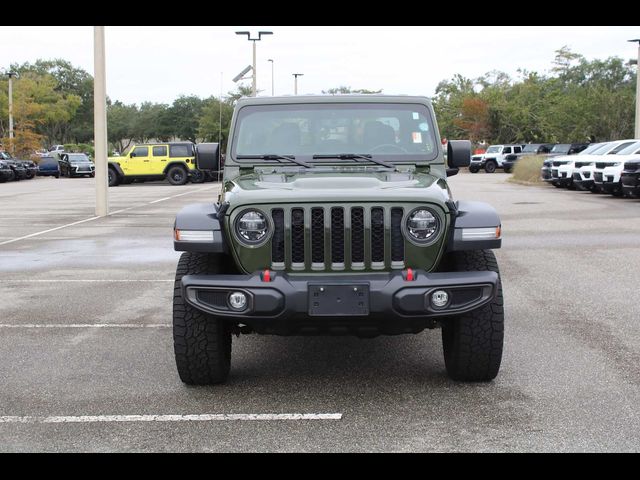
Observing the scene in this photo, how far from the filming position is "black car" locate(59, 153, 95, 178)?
48500 mm

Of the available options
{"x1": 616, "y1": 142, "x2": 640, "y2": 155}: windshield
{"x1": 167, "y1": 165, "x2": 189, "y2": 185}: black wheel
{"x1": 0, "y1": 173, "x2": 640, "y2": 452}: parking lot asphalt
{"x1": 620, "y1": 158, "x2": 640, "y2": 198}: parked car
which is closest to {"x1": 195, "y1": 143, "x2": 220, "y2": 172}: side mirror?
{"x1": 0, "y1": 173, "x2": 640, "y2": 452}: parking lot asphalt

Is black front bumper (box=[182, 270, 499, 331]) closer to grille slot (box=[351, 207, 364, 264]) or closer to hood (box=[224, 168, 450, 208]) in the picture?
grille slot (box=[351, 207, 364, 264])

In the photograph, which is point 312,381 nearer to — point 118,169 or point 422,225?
point 422,225

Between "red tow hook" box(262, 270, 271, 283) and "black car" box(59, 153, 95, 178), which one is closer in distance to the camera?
"red tow hook" box(262, 270, 271, 283)

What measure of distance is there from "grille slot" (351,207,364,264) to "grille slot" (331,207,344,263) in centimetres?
6

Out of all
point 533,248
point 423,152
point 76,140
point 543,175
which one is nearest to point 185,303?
point 423,152

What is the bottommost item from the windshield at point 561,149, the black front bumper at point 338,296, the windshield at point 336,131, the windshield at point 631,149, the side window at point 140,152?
the black front bumper at point 338,296

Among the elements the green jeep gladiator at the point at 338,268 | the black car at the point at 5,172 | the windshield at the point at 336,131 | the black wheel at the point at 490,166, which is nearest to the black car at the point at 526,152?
the black wheel at the point at 490,166

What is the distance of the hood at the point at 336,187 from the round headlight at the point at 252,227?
74 mm

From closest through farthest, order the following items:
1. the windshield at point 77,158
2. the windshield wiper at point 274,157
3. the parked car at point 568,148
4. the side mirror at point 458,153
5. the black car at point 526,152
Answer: the windshield wiper at point 274,157, the side mirror at point 458,153, the parked car at point 568,148, the windshield at point 77,158, the black car at point 526,152

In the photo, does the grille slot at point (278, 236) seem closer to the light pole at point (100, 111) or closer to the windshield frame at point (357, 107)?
the windshield frame at point (357, 107)

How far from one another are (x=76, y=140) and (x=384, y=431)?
10162 cm

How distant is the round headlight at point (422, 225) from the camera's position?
5262mm

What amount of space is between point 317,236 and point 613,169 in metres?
20.2
